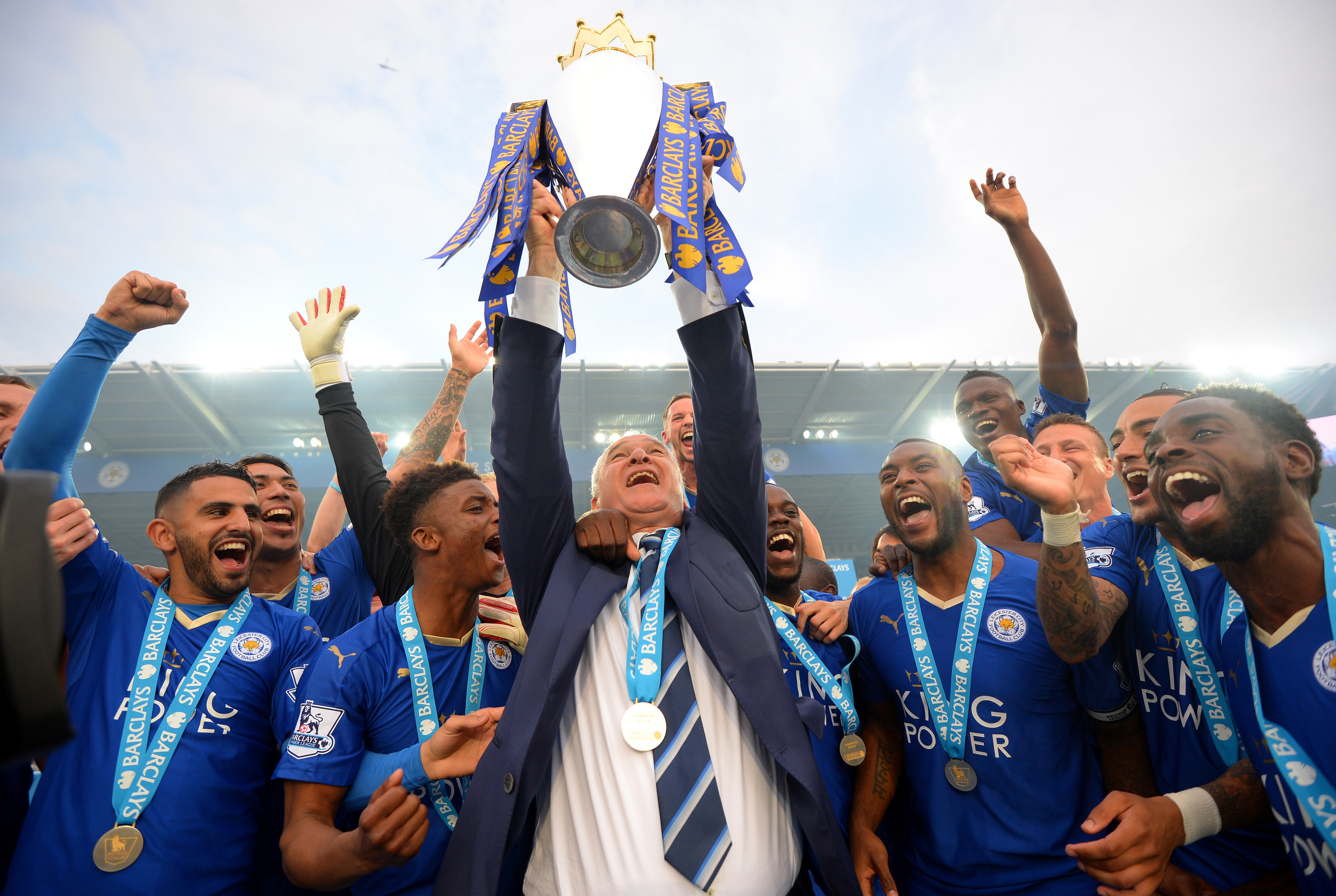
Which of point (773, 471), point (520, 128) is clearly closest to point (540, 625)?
point (520, 128)

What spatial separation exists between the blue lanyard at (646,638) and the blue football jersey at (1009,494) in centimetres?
226

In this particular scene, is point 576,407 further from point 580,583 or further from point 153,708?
point 580,583

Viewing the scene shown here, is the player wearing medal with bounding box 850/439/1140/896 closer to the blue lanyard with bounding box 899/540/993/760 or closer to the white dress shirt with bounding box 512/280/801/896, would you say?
the blue lanyard with bounding box 899/540/993/760

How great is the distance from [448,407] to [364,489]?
3.37 feet

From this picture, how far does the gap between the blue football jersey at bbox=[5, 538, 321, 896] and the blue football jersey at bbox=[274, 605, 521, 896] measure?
0.27 m

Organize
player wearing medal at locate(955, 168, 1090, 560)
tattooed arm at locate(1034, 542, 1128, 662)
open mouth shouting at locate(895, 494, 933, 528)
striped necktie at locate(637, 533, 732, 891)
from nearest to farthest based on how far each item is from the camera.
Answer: striped necktie at locate(637, 533, 732, 891) < tattooed arm at locate(1034, 542, 1128, 662) < open mouth shouting at locate(895, 494, 933, 528) < player wearing medal at locate(955, 168, 1090, 560)

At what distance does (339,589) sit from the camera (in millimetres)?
3707

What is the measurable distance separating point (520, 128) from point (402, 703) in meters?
1.89

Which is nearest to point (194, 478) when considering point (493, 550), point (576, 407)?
point (493, 550)

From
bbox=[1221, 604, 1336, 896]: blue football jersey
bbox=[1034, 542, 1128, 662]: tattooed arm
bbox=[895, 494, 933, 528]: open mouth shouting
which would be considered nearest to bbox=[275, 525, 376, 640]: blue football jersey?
bbox=[895, 494, 933, 528]: open mouth shouting

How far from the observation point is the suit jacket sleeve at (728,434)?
196 cm

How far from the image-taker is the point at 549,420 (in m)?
1.92

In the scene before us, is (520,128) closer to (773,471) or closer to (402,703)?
(402,703)

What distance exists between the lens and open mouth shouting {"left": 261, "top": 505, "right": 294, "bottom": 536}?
145 inches
